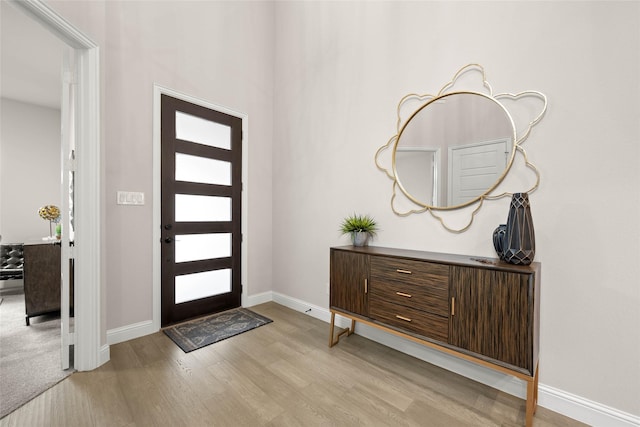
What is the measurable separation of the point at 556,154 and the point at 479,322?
112cm

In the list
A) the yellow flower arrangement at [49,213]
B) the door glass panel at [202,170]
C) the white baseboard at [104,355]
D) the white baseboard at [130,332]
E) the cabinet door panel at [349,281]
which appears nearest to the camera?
the white baseboard at [104,355]

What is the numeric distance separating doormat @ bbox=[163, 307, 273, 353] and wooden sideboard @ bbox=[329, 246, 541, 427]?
1113mm

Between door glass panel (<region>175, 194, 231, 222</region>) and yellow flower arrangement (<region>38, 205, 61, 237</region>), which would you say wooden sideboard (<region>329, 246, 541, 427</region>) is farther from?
yellow flower arrangement (<region>38, 205, 61, 237</region>)

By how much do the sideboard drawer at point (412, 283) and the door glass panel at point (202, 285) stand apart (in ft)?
6.20

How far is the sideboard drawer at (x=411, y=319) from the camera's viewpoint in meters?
1.71

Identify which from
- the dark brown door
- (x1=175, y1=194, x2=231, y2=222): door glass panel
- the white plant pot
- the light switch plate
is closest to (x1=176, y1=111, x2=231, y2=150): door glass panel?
the dark brown door

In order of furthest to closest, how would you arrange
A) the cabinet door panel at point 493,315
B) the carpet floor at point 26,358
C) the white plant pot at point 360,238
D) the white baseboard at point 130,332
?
the white plant pot at point 360,238 < the white baseboard at point 130,332 < the carpet floor at point 26,358 < the cabinet door panel at point 493,315

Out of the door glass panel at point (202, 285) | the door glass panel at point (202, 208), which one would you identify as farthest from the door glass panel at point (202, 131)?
the door glass panel at point (202, 285)

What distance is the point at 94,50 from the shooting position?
1.93 m

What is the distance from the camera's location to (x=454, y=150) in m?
2.04

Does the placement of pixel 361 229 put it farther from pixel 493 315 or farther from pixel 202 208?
pixel 202 208

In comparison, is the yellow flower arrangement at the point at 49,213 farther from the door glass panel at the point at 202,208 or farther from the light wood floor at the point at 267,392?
the light wood floor at the point at 267,392

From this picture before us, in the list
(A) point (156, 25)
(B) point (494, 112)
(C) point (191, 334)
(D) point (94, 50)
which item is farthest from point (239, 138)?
(B) point (494, 112)

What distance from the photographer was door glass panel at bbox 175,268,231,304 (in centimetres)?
278
